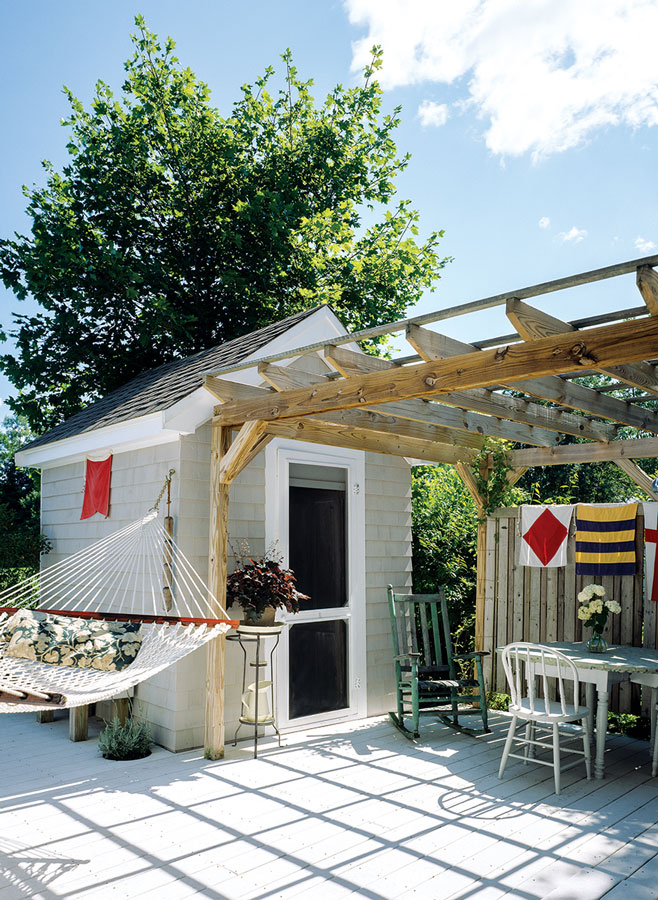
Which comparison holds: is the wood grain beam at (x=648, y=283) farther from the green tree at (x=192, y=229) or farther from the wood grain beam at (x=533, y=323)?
the green tree at (x=192, y=229)

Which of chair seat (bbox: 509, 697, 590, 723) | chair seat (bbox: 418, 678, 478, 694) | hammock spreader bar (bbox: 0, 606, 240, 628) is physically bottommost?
chair seat (bbox: 418, 678, 478, 694)

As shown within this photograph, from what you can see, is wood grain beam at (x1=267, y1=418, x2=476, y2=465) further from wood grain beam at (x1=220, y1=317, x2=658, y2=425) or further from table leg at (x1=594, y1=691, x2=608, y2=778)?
table leg at (x1=594, y1=691, x2=608, y2=778)

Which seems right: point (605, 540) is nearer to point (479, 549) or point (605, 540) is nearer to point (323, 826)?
point (479, 549)

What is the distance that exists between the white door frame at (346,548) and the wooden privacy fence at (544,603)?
4.28 ft

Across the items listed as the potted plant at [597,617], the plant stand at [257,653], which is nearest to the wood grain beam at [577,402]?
the potted plant at [597,617]

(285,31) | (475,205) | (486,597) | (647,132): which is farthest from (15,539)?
(647,132)

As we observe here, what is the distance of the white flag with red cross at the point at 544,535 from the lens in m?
5.89

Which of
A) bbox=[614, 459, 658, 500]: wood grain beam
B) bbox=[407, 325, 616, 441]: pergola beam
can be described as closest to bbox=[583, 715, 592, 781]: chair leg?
bbox=[407, 325, 616, 441]: pergola beam

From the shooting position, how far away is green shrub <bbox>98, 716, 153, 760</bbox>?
180 inches

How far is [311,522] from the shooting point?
5.61 m

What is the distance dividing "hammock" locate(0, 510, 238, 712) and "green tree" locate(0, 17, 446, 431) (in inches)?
195

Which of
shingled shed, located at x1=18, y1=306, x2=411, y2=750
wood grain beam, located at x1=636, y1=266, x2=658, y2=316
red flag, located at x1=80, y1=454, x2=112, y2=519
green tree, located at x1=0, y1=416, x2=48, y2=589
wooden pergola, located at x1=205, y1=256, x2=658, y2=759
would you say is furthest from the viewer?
green tree, located at x1=0, y1=416, x2=48, y2=589

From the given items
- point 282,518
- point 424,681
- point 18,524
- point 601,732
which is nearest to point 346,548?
point 282,518

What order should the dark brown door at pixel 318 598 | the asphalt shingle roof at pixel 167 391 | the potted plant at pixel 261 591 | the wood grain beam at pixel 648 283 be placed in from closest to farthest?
the wood grain beam at pixel 648 283 → the potted plant at pixel 261 591 → the asphalt shingle roof at pixel 167 391 → the dark brown door at pixel 318 598
